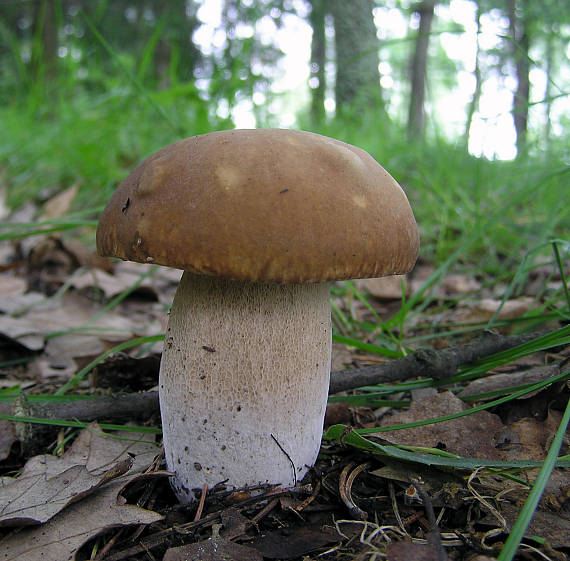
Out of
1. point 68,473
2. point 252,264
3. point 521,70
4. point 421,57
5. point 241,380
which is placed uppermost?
point 421,57

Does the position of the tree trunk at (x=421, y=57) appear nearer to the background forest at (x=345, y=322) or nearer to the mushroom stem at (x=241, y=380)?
the background forest at (x=345, y=322)

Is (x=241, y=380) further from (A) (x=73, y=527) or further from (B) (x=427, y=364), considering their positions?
(B) (x=427, y=364)

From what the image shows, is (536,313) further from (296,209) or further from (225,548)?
(225,548)

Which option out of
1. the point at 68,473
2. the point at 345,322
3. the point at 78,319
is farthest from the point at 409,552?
the point at 78,319

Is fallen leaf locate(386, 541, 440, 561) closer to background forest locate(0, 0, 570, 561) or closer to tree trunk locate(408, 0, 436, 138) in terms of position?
background forest locate(0, 0, 570, 561)

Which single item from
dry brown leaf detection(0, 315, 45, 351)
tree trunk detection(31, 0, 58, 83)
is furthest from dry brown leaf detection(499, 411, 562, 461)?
tree trunk detection(31, 0, 58, 83)

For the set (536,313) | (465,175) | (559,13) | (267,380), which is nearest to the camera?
(267,380)

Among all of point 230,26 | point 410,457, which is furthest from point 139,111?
point 410,457
